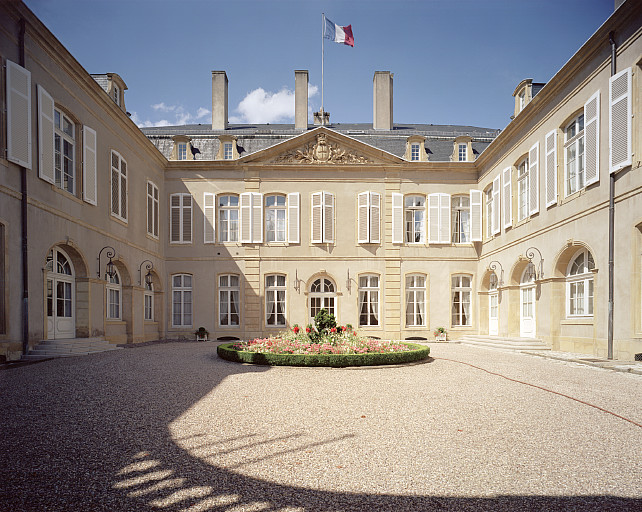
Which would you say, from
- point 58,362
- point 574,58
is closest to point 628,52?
point 574,58

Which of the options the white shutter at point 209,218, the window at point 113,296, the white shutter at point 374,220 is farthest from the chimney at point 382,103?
the window at point 113,296

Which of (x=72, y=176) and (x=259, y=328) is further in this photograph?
(x=259, y=328)

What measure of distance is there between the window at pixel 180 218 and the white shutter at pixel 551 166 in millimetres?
11837

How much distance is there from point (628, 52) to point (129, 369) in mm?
10942

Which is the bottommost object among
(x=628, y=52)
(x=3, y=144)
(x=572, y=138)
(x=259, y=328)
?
(x=259, y=328)

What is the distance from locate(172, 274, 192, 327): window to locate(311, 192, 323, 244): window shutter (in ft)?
15.8

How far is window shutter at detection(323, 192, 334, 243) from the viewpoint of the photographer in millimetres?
17344

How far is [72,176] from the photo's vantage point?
443 inches

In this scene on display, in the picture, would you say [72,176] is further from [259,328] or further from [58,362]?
[259,328]

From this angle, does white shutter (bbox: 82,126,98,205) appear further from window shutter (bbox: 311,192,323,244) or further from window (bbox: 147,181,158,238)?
window shutter (bbox: 311,192,323,244)

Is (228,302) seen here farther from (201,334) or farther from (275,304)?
(275,304)

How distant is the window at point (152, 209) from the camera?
1614 centimetres

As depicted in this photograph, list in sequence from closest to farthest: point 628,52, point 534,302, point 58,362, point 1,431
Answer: point 1,431, point 58,362, point 628,52, point 534,302

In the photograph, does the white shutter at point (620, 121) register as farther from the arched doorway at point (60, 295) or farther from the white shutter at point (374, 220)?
the arched doorway at point (60, 295)
